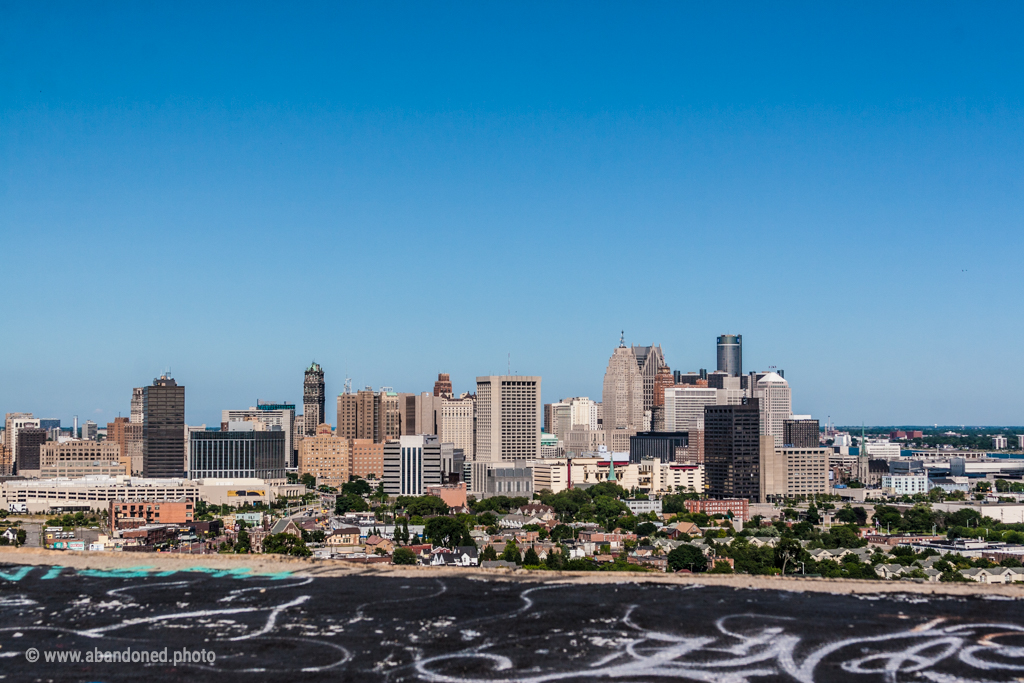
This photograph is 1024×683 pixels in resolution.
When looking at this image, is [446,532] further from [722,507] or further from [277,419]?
[277,419]

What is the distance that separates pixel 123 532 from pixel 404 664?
43.6m

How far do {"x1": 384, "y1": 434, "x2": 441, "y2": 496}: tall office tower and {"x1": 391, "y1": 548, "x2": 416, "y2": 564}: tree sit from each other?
158 feet

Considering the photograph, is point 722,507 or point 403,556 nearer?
point 403,556

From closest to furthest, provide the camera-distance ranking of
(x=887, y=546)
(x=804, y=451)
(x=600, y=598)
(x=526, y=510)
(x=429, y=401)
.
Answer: (x=600, y=598)
(x=887, y=546)
(x=526, y=510)
(x=804, y=451)
(x=429, y=401)

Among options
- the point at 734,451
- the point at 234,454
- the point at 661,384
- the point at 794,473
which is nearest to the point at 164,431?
the point at 234,454

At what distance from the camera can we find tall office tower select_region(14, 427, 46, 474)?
5177 inches

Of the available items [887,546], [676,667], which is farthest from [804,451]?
[676,667]

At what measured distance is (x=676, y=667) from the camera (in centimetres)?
2044

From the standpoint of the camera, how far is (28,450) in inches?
5212

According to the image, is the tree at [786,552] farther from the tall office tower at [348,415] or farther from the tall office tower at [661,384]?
the tall office tower at [661,384]

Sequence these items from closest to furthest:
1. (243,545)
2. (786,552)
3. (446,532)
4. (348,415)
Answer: (786,552)
(243,545)
(446,532)
(348,415)

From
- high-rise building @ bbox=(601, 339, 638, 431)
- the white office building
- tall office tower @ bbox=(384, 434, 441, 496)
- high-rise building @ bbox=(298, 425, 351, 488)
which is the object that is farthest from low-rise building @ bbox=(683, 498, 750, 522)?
high-rise building @ bbox=(601, 339, 638, 431)

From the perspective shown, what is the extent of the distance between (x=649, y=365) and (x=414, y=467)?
10241 centimetres

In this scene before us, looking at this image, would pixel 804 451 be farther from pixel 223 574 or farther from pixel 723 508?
pixel 223 574
